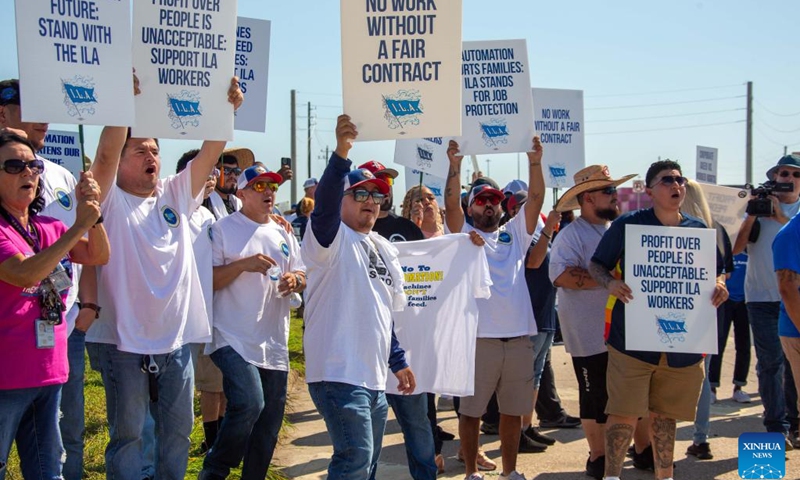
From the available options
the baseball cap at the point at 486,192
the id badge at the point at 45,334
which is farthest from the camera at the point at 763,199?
the id badge at the point at 45,334

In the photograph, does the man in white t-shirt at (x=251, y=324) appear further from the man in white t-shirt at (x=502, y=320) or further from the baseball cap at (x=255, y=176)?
the man in white t-shirt at (x=502, y=320)

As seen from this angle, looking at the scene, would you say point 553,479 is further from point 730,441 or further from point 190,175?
point 190,175

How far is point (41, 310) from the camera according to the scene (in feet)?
13.7

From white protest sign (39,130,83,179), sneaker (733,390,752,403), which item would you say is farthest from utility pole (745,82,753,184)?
white protest sign (39,130,83,179)

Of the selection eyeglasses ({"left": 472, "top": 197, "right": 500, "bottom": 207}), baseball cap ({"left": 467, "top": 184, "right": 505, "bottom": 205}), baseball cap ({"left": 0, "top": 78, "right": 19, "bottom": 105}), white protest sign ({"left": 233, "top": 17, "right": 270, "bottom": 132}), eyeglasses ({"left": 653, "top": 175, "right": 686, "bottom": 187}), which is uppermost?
white protest sign ({"left": 233, "top": 17, "right": 270, "bottom": 132})

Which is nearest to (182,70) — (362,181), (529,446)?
→ (362,181)

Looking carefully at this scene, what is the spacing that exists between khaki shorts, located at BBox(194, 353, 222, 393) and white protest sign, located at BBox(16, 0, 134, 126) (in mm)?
2776

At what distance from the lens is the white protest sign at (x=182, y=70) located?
5062 mm

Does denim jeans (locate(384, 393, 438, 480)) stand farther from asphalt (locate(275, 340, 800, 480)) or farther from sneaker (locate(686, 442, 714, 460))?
sneaker (locate(686, 442, 714, 460))

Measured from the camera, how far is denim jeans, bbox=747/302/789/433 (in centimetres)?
755

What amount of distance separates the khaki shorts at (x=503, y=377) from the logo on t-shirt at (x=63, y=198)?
3.16m

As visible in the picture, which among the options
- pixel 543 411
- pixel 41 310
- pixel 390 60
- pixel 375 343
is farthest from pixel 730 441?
pixel 41 310

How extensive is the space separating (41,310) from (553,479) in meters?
4.16

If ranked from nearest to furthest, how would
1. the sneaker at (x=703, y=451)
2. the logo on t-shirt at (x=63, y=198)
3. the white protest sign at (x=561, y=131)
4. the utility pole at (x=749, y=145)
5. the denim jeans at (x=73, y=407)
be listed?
the logo on t-shirt at (x=63, y=198) < the denim jeans at (x=73, y=407) < the sneaker at (x=703, y=451) < the white protest sign at (x=561, y=131) < the utility pole at (x=749, y=145)
